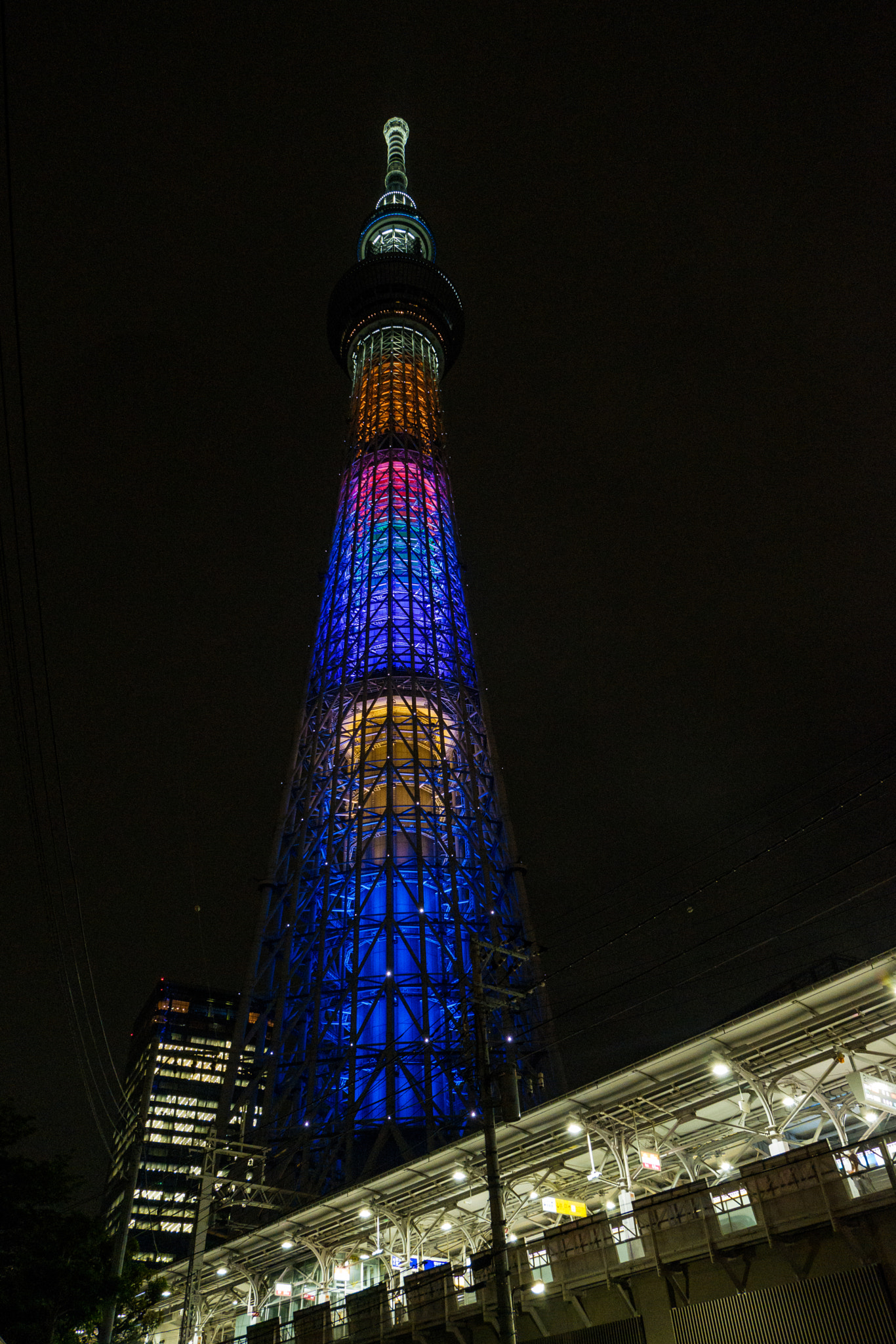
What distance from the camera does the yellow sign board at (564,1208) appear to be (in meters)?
23.9

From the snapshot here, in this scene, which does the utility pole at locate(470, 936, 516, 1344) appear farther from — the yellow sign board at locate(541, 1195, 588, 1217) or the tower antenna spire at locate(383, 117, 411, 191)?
the tower antenna spire at locate(383, 117, 411, 191)

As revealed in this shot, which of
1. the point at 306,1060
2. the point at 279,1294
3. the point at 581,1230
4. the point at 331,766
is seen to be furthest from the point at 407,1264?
the point at 331,766

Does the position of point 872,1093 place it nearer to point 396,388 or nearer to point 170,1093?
point 396,388

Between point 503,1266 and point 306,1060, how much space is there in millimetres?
34101

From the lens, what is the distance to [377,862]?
186 feet

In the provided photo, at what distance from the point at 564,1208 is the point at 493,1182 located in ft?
26.5

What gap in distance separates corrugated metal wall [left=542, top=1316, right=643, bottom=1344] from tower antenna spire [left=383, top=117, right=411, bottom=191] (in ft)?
346

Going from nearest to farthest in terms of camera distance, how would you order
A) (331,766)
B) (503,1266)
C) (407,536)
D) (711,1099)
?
A: (503,1266) < (711,1099) < (331,766) < (407,536)

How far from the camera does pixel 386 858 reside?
54844 millimetres

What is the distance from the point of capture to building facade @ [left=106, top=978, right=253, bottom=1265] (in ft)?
513

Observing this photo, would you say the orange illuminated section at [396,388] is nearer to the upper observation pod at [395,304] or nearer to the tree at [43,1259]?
the upper observation pod at [395,304]

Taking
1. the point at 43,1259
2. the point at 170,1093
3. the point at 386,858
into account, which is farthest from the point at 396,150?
the point at 170,1093

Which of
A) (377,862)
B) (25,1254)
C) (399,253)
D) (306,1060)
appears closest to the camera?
(25,1254)

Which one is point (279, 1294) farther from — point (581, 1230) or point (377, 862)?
point (377, 862)
